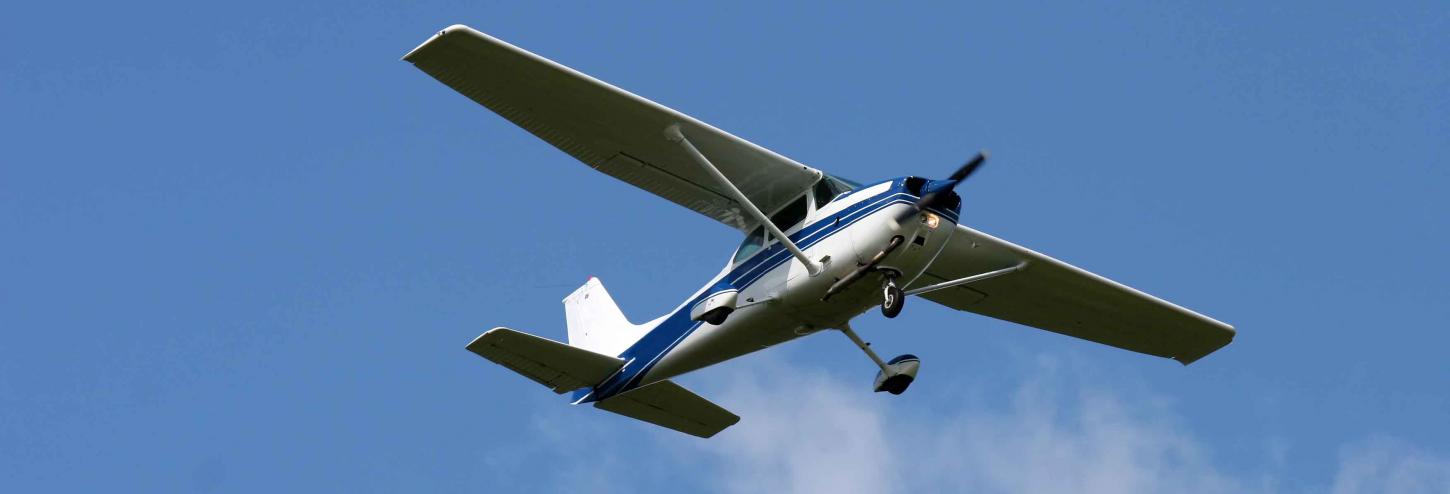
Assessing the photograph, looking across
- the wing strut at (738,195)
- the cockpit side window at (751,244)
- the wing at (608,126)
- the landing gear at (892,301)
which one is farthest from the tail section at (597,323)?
the landing gear at (892,301)

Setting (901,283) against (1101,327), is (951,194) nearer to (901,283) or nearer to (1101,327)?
(901,283)

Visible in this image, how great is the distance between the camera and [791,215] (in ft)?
78.9

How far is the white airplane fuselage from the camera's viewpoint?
74.4 feet

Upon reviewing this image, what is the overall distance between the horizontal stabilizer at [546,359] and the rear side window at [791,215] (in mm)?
2963

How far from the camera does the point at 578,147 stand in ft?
78.2

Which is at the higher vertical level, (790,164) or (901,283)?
(790,164)

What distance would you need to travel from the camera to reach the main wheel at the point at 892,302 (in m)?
22.7

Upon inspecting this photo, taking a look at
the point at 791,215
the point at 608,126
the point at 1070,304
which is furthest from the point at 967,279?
the point at 608,126

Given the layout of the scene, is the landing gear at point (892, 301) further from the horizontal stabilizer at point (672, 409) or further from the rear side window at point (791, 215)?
the horizontal stabilizer at point (672, 409)

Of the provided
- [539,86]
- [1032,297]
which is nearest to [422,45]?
[539,86]

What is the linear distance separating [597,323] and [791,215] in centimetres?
467

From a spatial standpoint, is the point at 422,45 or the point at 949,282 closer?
the point at 422,45

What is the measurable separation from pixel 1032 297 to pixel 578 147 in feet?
21.6

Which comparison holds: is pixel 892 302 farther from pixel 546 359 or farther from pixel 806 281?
pixel 546 359
